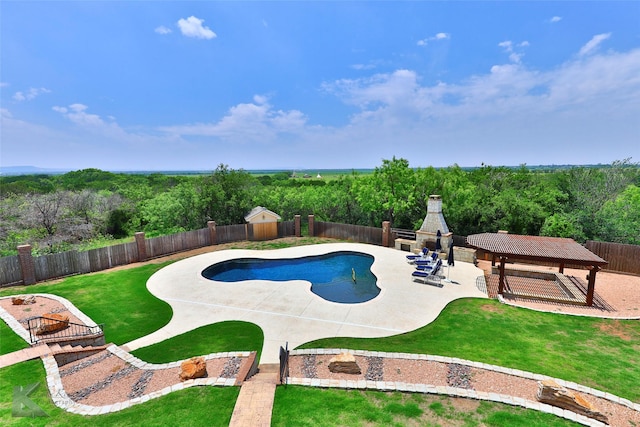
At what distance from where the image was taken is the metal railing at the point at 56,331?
909 centimetres

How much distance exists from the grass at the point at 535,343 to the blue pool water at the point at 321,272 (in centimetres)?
391

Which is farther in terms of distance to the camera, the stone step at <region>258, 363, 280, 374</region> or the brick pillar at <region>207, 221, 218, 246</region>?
the brick pillar at <region>207, 221, 218, 246</region>

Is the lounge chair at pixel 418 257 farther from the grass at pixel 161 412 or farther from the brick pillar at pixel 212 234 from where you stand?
the brick pillar at pixel 212 234

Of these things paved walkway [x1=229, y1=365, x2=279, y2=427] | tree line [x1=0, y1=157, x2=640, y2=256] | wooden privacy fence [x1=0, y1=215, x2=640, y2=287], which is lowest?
paved walkway [x1=229, y1=365, x2=279, y2=427]

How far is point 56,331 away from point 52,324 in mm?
270

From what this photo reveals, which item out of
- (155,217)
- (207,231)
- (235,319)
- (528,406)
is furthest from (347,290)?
(155,217)

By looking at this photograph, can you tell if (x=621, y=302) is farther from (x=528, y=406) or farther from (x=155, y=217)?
(x=155, y=217)

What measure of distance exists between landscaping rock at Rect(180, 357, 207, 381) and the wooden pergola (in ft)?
39.7

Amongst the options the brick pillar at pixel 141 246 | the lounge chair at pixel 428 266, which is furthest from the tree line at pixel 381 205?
the lounge chair at pixel 428 266

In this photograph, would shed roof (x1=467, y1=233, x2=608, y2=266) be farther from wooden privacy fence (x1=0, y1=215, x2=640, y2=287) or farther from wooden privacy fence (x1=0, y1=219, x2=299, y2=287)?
wooden privacy fence (x1=0, y1=219, x2=299, y2=287)

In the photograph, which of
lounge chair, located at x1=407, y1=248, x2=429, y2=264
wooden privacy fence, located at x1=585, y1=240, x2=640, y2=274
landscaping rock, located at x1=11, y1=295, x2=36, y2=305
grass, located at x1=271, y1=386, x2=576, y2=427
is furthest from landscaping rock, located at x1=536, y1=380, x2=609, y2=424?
landscaping rock, located at x1=11, y1=295, x2=36, y2=305

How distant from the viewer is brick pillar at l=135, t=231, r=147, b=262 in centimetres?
1819

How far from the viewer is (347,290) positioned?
1466cm

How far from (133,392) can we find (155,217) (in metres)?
23.8
